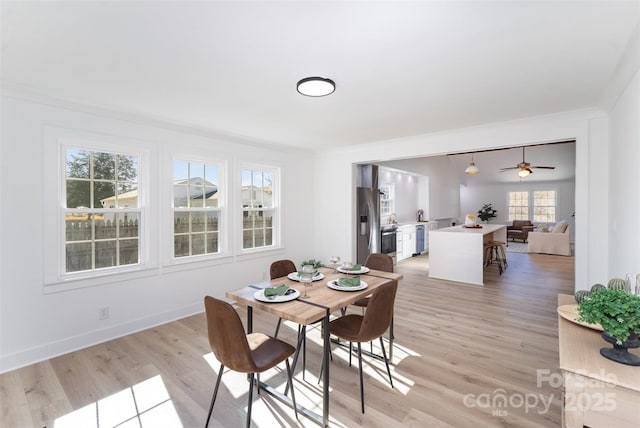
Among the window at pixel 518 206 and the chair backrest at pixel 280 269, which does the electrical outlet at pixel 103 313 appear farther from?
the window at pixel 518 206

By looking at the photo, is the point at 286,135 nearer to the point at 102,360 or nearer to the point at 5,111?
the point at 5,111

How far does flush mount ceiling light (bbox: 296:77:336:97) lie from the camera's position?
238 centimetres

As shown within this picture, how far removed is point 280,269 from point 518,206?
41.1 feet

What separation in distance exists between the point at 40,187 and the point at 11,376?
1.65 m

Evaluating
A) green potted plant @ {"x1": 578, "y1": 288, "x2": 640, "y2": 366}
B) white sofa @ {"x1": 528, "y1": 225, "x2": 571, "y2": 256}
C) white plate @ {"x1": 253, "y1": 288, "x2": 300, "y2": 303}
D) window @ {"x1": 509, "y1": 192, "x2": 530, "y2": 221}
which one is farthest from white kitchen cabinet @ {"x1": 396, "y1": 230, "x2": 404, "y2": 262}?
window @ {"x1": 509, "y1": 192, "x2": 530, "y2": 221}

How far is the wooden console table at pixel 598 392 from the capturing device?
1096 millimetres

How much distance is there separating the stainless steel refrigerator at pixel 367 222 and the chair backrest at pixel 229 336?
3.98 meters

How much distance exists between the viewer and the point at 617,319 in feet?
3.95

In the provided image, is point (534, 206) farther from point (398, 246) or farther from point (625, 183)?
point (625, 183)

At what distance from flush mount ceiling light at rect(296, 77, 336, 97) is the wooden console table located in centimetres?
229

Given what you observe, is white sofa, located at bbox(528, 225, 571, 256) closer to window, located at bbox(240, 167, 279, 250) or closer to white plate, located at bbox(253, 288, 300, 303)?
window, located at bbox(240, 167, 279, 250)

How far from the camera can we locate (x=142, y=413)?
2029 millimetres

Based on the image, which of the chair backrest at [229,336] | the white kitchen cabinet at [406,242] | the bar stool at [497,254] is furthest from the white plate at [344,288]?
the white kitchen cabinet at [406,242]

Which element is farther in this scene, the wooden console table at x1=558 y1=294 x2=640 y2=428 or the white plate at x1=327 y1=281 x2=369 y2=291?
the white plate at x1=327 y1=281 x2=369 y2=291
